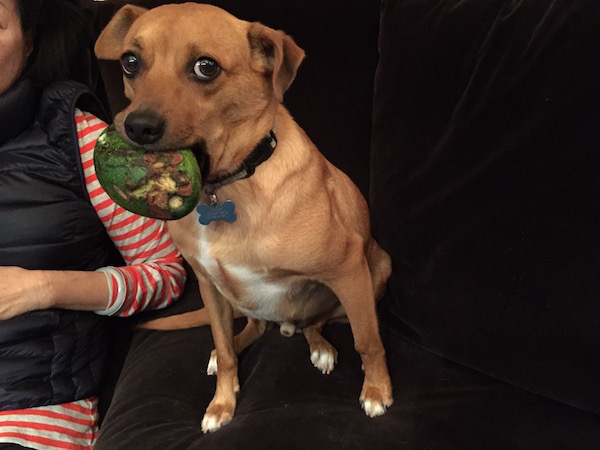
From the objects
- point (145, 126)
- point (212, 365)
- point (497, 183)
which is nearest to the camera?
point (145, 126)

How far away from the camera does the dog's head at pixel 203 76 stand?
901 mm

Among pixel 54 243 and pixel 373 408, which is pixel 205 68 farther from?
pixel 373 408

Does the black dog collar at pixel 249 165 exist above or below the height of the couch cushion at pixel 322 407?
above

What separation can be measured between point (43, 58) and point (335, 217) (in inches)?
33.4

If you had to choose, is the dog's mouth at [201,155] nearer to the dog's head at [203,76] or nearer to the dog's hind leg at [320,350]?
the dog's head at [203,76]

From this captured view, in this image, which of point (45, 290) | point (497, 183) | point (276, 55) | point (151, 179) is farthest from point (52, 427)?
point (497, 183)

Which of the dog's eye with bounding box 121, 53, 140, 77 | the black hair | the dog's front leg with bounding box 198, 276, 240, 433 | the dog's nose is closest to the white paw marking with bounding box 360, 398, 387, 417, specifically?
the dog's front leg with bounding box 198, 276, 240, 433

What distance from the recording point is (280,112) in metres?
1.16

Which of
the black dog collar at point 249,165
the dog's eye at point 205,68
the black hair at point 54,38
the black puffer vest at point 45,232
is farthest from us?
the black hair at point 54,38

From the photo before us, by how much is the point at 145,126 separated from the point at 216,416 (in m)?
0.65

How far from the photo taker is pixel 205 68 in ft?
3.17

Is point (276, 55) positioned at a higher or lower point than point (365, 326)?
higher

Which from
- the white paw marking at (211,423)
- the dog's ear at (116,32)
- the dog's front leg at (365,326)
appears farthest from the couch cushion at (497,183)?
the dog's ear at (116,32)

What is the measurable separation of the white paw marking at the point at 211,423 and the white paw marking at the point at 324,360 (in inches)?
9.5
